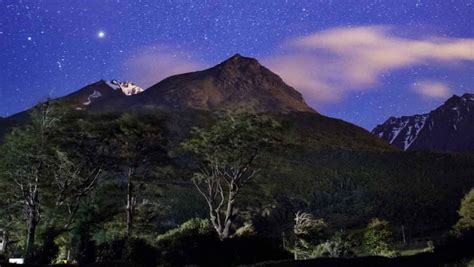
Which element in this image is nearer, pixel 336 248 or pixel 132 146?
pixel 132 146

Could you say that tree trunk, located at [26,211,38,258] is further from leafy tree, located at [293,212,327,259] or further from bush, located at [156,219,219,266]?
leafy tree, located at [293,212,327,259]

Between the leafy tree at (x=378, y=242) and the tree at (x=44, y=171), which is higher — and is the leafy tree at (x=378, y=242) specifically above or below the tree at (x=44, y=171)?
below

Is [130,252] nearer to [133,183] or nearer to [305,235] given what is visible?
[133,183]

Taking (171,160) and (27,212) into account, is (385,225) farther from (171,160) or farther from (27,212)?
(27,212)

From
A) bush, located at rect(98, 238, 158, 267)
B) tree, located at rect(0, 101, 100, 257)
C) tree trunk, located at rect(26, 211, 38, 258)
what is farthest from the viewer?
tree, located at rect(0, 101, 100, 257)

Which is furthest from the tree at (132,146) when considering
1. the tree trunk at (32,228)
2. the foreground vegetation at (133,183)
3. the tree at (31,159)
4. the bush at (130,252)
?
the bush at (130,252)

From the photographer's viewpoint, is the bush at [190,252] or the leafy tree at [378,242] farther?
the leafy tree at [378,242]

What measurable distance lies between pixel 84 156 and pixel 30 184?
580 cm

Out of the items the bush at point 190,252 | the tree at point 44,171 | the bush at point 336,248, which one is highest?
the tree at point 44,171

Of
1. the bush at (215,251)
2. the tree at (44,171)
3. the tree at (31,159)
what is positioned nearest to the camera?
the bush at (215,251)

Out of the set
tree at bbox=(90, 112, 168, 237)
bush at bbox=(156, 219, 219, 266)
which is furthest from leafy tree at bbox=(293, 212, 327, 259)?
bush at bbox=(156, 219, 219, 266)

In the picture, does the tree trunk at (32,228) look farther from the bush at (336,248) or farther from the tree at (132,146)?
the bush at (336,248)

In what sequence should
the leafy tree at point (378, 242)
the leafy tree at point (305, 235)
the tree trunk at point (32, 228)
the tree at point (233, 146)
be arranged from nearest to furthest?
1. the tree trunk at point (32, 228)
2. the tree at point (233, 146)
3. the leafy tree at point (305, 235)
4. the leafy tree at point (378, 242)

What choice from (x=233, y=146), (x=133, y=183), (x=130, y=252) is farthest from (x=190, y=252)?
(x=233, y=146)
